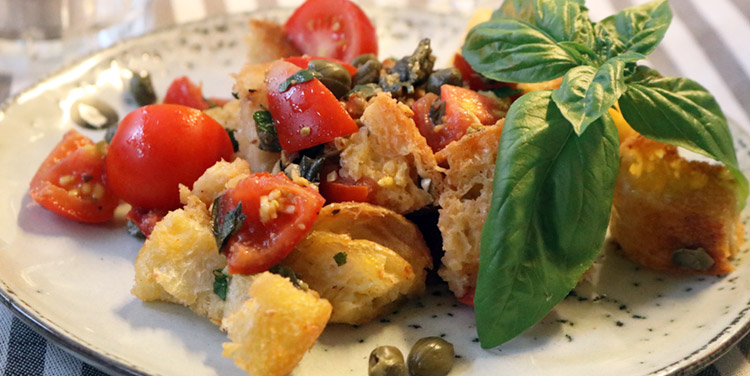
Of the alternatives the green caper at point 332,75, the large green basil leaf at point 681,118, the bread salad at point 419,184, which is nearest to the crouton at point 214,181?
the bread salad at point 419,184

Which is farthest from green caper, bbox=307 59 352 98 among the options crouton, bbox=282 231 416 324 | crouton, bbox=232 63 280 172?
crouton, bbox=282 231 416 324

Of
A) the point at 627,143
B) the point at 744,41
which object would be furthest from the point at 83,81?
the point at 744,41

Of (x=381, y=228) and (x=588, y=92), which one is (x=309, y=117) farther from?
(x=588, y=92)

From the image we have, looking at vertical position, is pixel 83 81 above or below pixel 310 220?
below

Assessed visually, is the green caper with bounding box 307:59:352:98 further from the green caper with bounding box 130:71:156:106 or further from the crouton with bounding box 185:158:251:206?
the green caper with bounding box 130:71:156:106

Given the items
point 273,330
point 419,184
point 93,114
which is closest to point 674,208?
point 419,184

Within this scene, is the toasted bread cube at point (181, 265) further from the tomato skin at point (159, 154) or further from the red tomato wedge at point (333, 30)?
the red tomato wedge at point (333, 30)

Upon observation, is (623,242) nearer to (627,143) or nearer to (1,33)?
(627,143)
